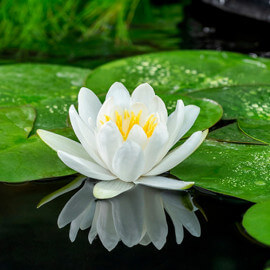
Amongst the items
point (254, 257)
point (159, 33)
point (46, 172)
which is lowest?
point (159, 33)

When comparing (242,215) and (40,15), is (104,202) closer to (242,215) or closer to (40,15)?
(242,215)

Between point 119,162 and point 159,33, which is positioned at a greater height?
point 119,162

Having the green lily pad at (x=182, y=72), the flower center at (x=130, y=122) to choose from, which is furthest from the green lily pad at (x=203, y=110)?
the flower center at (x=130, y=122)

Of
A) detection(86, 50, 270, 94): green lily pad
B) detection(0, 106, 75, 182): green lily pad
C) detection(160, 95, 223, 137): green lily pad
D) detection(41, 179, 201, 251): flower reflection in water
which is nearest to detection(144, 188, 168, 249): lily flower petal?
detection(41, 179, 201, 251): flower reflection in water

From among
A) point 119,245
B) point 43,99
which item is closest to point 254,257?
point 119,245

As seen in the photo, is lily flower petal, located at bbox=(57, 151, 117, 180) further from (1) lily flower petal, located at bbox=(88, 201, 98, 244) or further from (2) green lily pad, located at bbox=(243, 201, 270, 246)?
(2) green lily pad, located at bbox=(243, 201, 270, 246)

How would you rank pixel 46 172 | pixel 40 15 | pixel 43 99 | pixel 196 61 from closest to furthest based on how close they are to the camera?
pixel 46 172 < pixel 43 99 < pixel 196 61 < pixel 40 15

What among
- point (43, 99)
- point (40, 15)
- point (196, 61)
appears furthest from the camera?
point (40, 15)
